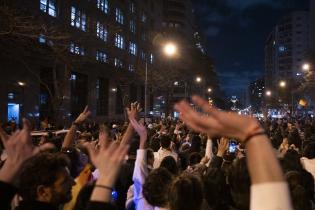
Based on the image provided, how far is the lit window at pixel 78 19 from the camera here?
136ft

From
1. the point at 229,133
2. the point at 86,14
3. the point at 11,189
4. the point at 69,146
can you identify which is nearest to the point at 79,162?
the point at 69,146

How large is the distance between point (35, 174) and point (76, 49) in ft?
131

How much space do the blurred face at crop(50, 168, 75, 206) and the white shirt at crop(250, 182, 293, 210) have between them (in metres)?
1.71

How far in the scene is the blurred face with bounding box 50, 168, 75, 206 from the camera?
316 cm

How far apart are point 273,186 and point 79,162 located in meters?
4.90

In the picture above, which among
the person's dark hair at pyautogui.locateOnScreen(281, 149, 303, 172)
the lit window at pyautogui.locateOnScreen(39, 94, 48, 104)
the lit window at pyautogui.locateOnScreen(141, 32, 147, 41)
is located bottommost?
the person's dark hair at pyautogui.locateOnScreen(281, 149, 303, 172)

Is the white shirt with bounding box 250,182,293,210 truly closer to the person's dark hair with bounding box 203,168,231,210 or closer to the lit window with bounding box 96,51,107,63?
the person's dark hair with bounding box 203,168,231,210

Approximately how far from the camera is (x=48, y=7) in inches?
1405

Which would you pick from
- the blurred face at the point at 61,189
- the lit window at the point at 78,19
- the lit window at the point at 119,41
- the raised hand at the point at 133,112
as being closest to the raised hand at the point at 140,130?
the raised hand at the point at 133,112

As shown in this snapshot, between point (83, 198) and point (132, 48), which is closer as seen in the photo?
point (83, 198)

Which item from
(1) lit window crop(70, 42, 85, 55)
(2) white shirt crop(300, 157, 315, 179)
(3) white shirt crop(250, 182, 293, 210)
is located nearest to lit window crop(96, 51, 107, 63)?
(1) lit window crop(70, 42, 85, 55)

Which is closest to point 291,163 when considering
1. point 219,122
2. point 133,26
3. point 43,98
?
point 219,122

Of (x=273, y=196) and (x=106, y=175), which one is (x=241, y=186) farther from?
(x=273, y=196)

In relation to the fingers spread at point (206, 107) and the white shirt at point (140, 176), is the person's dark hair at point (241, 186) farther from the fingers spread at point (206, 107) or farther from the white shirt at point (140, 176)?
the fingers spread at point (206, 107)
